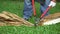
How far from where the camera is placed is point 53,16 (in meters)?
5.38

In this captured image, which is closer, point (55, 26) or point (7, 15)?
point (55, 26)

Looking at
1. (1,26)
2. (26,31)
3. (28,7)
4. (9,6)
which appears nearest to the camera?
(26,31)

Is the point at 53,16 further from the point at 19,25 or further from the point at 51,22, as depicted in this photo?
the point at 19,25

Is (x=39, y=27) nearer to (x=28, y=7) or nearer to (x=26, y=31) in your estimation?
(x=26, y=31)

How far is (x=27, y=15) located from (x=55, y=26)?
1.30 m

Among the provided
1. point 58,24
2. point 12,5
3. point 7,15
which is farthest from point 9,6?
point 58,24

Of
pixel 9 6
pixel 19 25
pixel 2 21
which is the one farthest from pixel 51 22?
pixel 9 6

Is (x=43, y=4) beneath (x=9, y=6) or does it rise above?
above

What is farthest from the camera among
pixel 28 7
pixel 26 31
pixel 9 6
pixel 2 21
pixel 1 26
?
pixel 9 6

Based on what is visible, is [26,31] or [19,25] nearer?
[26,31]

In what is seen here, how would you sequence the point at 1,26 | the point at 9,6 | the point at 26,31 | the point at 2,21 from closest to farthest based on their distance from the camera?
1. the point at 26,31
2. the point at 1,26
3. the point at 2,21
4. the point at 9,6

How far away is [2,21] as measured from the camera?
5152 mm

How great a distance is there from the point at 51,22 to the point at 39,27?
1.56 feet

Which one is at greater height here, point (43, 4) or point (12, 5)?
point (43, 4)
